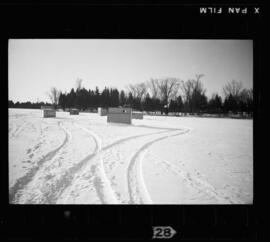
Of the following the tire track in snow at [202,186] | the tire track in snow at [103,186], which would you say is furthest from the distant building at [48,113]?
the tire track in snow at [202,186]

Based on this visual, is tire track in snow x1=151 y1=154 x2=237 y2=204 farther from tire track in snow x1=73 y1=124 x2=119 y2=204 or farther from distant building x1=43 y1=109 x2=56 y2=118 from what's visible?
distant building x1=43 y1=109 x2=56 y2=118

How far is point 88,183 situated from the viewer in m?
2.34

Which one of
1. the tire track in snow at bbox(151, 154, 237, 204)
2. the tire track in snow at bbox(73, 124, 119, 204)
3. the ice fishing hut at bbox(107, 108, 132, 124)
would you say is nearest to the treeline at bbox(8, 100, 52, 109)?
the tire track in snow at bbox(73, 124, 119, 204)

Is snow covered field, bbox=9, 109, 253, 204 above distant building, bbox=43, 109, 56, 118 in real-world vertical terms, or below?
below
